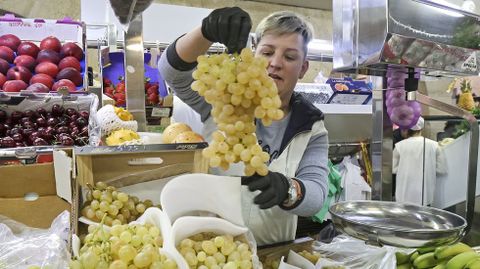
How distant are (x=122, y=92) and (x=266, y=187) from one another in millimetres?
2039

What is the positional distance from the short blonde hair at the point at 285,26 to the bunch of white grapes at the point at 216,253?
89 cm

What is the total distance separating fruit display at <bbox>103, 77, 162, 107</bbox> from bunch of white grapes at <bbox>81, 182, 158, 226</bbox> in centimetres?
173

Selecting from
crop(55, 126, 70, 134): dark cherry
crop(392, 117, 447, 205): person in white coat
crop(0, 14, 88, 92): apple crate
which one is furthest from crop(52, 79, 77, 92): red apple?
crop(392, 117, 447, 205): person in white coat

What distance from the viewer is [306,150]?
1.60m

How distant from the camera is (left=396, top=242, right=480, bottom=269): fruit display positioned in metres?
1.30

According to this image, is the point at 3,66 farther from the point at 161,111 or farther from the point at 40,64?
the point at 161,111

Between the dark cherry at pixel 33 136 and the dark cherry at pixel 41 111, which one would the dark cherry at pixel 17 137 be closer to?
the dark cherry at pixel 33 136

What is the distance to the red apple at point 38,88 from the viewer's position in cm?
188

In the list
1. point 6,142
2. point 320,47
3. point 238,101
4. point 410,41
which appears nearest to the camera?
point 238,101

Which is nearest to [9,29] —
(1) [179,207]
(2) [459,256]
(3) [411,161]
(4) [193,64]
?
(4) [193,64]

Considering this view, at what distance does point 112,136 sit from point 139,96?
37 cm

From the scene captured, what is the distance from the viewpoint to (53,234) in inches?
40.5

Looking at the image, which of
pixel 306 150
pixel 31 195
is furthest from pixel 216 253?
pixel 306 150

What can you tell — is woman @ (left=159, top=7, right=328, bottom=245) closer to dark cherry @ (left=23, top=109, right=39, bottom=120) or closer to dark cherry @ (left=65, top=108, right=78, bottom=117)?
dark cherry @ (left=65, top=108, right=78, bottom=117)
